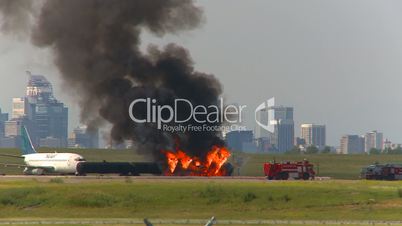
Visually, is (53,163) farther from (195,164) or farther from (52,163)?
(195,164)

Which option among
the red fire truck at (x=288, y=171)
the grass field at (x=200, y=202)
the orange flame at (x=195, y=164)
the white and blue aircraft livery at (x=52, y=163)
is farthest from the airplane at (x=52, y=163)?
the grass field at (x=200, y=202)

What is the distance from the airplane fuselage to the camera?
172000 millimetres

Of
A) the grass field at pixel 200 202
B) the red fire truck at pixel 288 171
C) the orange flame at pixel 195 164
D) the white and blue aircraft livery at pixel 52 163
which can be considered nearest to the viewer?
the grass field at pixel 200 202

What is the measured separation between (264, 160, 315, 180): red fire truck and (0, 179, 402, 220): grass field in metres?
33.5

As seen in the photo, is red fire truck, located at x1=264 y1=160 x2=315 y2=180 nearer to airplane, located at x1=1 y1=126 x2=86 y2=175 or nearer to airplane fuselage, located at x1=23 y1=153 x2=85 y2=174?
airplane, located at x1=1 y1=126 x2=86 y2=175

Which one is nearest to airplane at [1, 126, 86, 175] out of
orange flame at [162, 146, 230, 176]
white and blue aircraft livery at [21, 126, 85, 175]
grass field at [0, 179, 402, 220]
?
white and blue aircraft livery at [21, 126, 85, 175]

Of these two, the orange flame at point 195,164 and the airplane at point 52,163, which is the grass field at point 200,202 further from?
the airplane at point 52,163

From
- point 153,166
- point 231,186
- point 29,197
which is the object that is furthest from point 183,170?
point 29,197

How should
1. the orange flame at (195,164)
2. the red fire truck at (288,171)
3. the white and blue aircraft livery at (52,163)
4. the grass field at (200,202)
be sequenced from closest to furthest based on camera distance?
the grass field at (200,202)
the red fire truck at (288,171)
the orange flame at (195,164)
the white and blue aircraft livery at (52,163)

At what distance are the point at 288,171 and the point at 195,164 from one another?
41.7ft

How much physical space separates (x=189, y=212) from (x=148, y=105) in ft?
196

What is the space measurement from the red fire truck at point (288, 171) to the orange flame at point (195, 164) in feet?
26.7

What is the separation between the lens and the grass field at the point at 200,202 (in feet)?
322

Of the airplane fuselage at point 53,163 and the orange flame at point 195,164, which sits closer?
the orange flame at point 195,164
